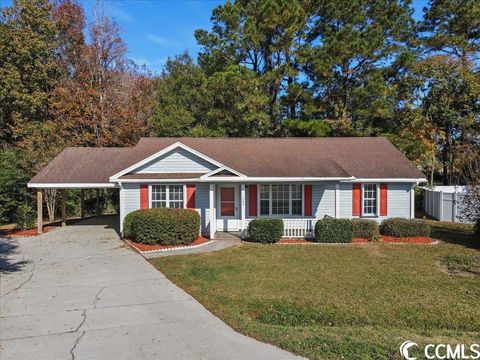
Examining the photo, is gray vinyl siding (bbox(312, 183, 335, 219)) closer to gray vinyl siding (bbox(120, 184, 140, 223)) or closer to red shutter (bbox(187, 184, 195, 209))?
red shutter (bbox(187, 184, 195, 209))

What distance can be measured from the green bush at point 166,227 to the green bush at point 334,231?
16.8 feet

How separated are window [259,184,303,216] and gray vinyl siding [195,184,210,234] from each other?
253cm

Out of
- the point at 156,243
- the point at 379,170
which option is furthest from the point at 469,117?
the point at 156,243

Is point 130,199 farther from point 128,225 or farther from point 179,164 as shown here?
point 179,164

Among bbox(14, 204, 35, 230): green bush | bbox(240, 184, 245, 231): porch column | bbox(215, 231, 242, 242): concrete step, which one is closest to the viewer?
bbox(215, 231, 242, 242): concrete step

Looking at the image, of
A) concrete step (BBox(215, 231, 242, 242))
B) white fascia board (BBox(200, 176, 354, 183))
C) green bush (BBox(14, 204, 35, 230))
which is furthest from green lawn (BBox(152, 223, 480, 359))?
green bush (BBox(14, 204, 35, 230))

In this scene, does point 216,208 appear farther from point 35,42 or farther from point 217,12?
point 35,42

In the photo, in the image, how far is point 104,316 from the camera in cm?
738

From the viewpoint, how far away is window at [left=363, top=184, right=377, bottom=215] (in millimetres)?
18188

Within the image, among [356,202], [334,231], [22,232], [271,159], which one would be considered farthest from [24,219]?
[356,202]

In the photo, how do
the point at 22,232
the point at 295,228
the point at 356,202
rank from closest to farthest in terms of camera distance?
the point at 295,228
the point at 356,202
the point at 22,232

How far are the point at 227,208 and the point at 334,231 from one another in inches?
200

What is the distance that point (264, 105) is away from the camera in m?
27.5

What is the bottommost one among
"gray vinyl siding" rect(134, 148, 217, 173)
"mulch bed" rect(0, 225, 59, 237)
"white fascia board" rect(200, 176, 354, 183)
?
"mulch bed" rect(0, 225, 59, 237)
